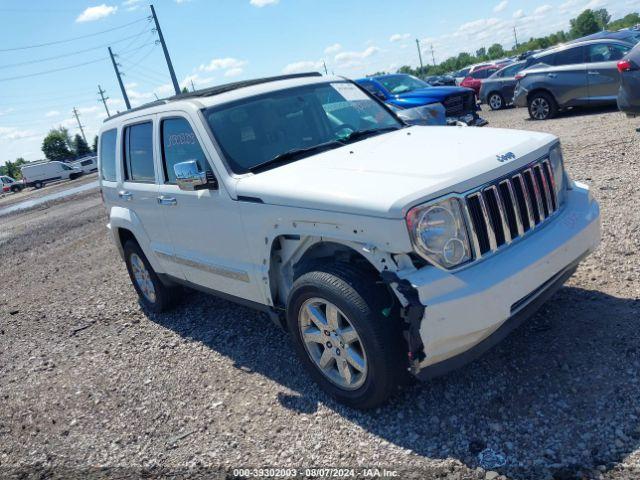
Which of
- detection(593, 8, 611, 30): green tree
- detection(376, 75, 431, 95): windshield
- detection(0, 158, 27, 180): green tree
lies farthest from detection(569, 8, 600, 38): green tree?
detection(0, 158, 27, 180): green tree

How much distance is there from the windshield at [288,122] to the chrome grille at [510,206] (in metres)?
1.42

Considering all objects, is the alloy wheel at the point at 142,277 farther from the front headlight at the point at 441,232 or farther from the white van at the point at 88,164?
the white van at the point at 88,164

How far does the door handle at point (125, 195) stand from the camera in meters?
5.42

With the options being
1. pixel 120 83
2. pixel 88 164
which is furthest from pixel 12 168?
pixel 120 83

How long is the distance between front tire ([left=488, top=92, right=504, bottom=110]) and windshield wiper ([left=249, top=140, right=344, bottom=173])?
1700cm

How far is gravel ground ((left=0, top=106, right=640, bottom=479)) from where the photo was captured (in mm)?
2982

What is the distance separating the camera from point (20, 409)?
4711 mm

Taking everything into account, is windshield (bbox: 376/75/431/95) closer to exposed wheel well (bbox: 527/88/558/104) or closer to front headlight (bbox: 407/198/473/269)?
exposed wheel well (bbox: 527/88/558/104)

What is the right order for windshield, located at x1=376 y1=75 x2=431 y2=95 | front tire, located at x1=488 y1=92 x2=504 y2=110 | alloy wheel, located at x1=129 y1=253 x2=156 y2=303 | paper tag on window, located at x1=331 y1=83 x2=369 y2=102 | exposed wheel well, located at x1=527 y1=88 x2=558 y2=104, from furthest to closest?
front tire, located at x1=488 y1=92 x2=504 y2=110
windshield, located at x1=376 y1=75 x2=431 y2=95
exposed wheel well, located at x1=527 y1=88 x2=558 y2=104
alloy wheel, located at x1=129 y1=253 x2=156 y2=303
paper tag on window, located at x1=331 y1=83 x2=369 y2=102

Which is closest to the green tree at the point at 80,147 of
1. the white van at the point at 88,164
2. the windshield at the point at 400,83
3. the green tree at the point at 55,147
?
the green tree at the point at 55,147

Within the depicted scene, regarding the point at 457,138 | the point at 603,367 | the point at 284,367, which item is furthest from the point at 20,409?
the point at 603,367

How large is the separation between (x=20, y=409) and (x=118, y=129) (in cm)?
271

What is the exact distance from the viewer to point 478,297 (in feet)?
9.45

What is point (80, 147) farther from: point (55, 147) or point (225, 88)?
point (225, 88)
